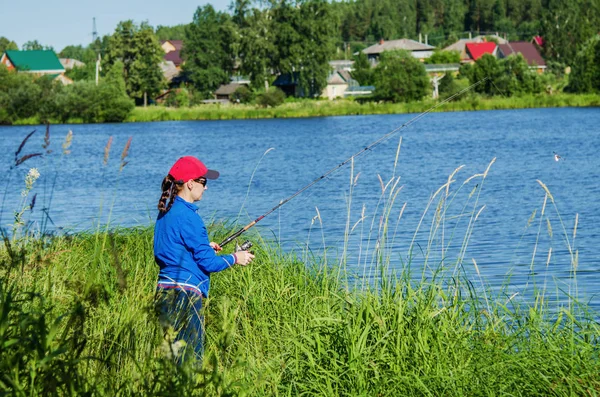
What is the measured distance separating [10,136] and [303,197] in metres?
36.8

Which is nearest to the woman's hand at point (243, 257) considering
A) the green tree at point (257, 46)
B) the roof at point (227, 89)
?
the green tree at point (257, 46)

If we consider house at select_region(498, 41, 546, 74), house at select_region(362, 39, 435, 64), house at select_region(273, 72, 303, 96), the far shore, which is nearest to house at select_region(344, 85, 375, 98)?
house at select_region(273, 72, 303, 96)

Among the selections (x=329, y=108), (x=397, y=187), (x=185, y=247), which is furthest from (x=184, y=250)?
(x=329, y=108)

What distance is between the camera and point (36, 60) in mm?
100688

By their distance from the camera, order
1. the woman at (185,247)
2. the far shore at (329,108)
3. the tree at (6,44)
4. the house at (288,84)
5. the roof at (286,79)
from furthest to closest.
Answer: the tree at (6,44) < the house at (288,84) < the roof at (286,79) < the far shore at (329,108) < the woman at (185,247)

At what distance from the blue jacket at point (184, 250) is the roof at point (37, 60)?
97.2 metres

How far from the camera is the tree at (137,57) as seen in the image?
273 feet

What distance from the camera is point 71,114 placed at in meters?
67.9

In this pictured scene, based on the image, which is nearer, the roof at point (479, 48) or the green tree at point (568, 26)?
the green tree at point (568, 26)

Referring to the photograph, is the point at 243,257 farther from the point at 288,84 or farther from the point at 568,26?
the point at 568,26

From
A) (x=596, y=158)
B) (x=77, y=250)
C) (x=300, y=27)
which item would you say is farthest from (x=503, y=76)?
(x=77, y=250)

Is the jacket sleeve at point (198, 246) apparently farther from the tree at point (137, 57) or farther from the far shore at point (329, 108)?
the tree at point (137, 57)

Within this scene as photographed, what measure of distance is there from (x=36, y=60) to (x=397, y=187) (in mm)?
86149

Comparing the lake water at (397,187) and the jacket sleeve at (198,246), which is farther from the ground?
the jacket sleeve at (198,246)
